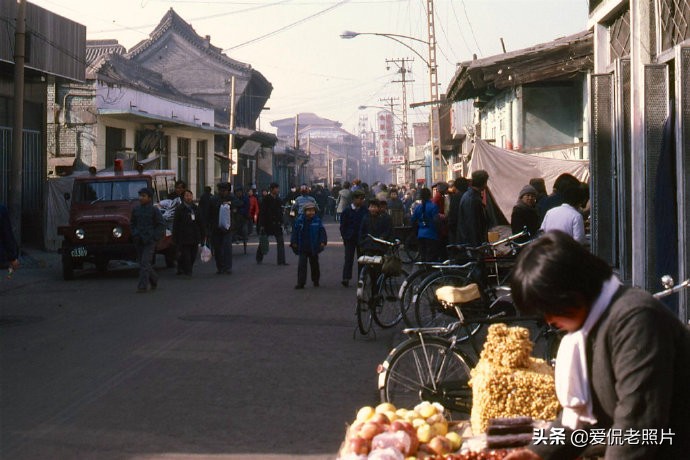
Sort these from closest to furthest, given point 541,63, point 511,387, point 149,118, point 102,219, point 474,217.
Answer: point 511,387 → point 474,217 → point 102,219 → point 541,63 → point 149,118

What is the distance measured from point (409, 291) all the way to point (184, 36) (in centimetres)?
4775

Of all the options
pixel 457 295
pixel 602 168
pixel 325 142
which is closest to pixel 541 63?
pixel 602 168

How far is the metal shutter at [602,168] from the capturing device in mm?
11625

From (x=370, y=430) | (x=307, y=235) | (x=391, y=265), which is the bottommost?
(x=370, y=430)

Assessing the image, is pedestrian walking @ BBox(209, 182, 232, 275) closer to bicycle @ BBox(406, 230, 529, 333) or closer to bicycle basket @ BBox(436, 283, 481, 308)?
bicycle @ BBox(406, 230, 529, 333)

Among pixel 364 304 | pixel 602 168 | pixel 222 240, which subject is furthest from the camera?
pixel 222 240

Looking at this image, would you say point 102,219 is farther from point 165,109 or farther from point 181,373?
point 165,109

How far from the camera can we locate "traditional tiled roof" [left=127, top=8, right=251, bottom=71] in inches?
2197

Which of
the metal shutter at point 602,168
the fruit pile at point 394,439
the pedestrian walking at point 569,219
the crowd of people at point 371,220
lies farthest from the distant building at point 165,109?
the fruit pile at point 394,439

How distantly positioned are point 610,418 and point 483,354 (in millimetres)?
3186

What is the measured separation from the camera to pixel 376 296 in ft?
40.3

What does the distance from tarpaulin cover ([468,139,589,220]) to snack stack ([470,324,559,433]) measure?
48.7 ft

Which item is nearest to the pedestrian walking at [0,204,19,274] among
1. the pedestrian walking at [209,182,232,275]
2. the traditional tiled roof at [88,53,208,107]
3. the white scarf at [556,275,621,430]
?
the pedestrian walking at [209,182,232,275]

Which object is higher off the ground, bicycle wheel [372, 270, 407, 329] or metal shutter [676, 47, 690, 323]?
metal shutter [676, 47, 690, 323]
